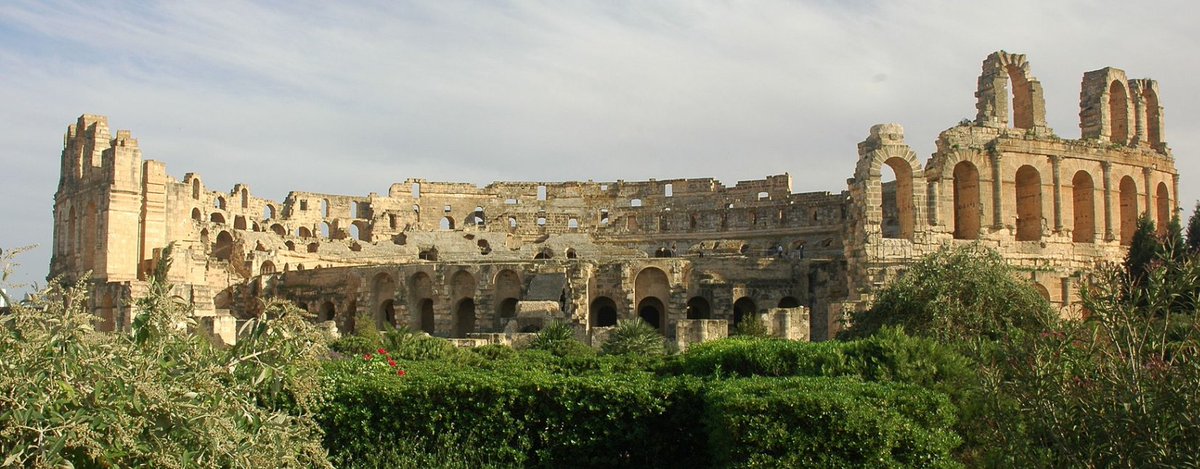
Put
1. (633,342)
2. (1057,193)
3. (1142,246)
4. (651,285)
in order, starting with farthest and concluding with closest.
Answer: (651,285)
(1057,193)
(1142,246)
(633,342)

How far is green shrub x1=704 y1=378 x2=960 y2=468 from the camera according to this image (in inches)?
456

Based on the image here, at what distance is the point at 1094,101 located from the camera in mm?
34312

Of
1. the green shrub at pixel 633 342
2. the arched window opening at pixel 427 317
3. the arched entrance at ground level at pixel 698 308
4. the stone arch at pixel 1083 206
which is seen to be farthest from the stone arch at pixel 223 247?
the stone arch at pixel 1083 206

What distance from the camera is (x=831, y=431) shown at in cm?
1166

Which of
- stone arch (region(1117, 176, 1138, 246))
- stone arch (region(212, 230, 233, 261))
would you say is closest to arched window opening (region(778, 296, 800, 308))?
stone arch (region(1117, 176, 1138, 246))

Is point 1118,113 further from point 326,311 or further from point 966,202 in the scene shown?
point 326,311

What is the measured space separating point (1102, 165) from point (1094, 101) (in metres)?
2.20

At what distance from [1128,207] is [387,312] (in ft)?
86.8

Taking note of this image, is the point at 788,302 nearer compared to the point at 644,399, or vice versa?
the point at 644,399

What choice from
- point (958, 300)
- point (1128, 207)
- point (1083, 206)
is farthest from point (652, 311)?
point (958, 300)

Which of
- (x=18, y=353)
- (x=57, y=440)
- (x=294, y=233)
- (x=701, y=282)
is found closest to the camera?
(x=57, y=440)

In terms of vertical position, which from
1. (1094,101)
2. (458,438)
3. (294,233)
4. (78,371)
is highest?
(1094,101)

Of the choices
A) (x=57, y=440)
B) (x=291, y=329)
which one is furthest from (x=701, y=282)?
(x=57, y=440)

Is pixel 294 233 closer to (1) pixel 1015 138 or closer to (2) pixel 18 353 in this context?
(1) pixel 1015 138
